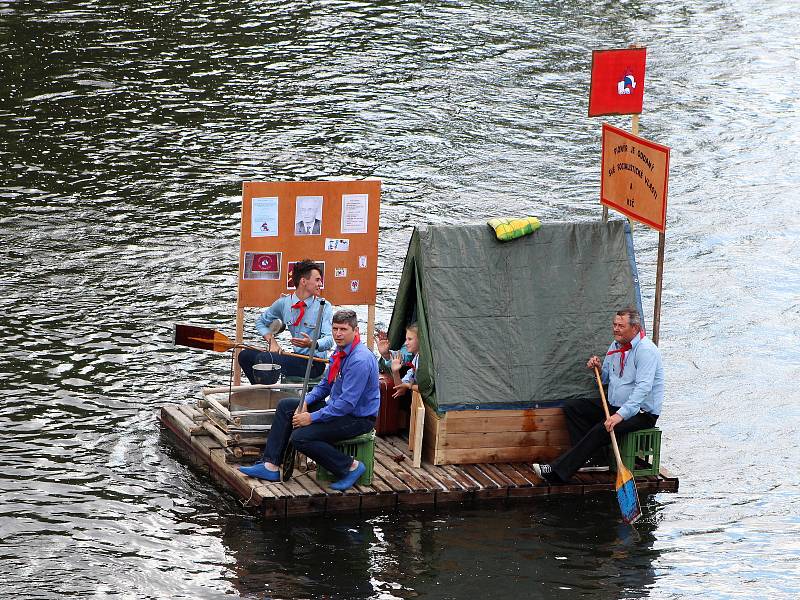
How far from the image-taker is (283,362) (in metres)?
11.8

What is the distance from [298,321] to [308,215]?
0.96 meters

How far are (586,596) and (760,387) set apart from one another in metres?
5.05

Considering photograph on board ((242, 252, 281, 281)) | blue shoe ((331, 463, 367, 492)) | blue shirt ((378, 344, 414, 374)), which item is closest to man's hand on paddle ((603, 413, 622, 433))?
blue shirt ((378, 344, 414, 374))

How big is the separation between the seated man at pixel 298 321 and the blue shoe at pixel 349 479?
1.20 m

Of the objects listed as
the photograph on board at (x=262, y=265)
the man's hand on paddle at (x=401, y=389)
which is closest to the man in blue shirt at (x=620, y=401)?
the man's hand on paddle at (x=401, y=389)

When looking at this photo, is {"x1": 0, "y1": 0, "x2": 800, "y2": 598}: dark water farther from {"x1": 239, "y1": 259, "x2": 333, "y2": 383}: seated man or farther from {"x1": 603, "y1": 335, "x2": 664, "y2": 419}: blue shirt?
{"x1": 239, "y1": 259, "x2": 333, "y2": 383}: seated man

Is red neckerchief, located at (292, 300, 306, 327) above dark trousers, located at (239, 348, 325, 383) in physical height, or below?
above

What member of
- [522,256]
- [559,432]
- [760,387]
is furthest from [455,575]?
[760,387]

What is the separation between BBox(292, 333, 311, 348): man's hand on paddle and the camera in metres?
11.5

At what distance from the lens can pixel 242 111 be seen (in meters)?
22.8

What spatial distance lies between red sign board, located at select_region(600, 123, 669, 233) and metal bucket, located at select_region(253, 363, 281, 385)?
335 centimetres

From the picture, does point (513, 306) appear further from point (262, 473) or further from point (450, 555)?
point (262, 473)

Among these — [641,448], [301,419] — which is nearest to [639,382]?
[641,448]

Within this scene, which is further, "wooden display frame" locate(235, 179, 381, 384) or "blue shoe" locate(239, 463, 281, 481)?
"wooden display frame" locate(235, 179, 381, 384)
